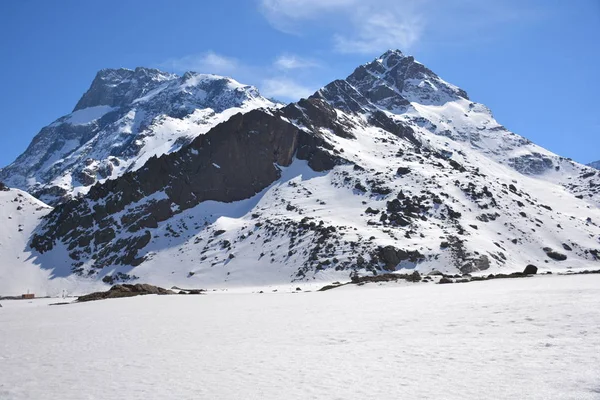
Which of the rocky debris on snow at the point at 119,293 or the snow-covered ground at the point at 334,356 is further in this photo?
the rocky debris on snow at the point at 119,293

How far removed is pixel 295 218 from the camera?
112938 mm

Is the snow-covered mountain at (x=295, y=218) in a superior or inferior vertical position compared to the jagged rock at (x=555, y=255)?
superior

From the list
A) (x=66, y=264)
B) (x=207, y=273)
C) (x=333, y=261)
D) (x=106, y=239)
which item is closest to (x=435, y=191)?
(x=333, y=261)

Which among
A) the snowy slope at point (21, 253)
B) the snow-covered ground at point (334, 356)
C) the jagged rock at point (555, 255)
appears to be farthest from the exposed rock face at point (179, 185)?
the snow-covered ground at point (334, 356)

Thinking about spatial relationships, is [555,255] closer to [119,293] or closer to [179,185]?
[119,293]

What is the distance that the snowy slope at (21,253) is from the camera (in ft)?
345

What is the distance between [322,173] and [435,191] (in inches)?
1358

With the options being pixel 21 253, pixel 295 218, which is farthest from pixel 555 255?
pixel 21 253

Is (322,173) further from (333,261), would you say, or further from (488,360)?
(488,360)

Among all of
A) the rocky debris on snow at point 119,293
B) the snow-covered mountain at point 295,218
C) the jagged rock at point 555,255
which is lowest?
the rocky debris on snow at point 119,293

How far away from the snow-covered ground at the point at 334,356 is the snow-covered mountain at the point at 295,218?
6421 centimetres

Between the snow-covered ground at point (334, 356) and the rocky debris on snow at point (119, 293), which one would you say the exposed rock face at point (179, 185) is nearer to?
the rocky debris on snow at point (119, 293)

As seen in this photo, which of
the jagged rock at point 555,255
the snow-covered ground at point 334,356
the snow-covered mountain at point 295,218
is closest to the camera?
Result: the snow-covered ground at point 334,356

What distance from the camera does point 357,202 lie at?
122250 millimetres
